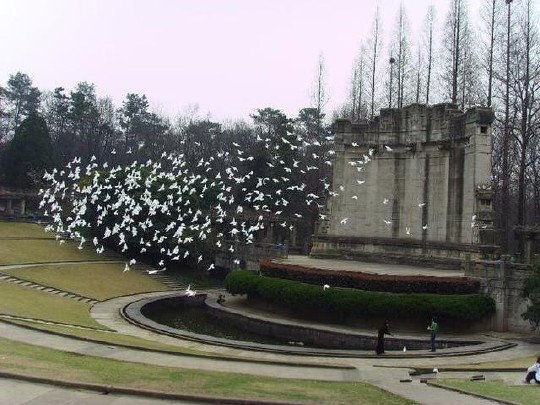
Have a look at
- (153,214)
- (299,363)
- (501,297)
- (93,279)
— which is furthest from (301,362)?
(153,214)

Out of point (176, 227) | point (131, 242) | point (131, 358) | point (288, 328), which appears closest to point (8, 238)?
point (131, 242)

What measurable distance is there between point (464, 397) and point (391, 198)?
86.1ft

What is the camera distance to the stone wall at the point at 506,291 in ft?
91.3

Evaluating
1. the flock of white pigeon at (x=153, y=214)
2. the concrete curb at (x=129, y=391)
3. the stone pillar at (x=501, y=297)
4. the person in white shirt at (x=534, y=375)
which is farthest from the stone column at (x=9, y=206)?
the person in white shirt at (x=534, y=375)

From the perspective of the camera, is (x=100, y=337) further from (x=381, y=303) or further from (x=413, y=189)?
(x=413, y=189)

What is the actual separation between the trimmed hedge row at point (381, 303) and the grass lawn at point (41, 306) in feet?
32.2

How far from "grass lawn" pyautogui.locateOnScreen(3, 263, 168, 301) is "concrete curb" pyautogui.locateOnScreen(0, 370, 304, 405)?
24982mm

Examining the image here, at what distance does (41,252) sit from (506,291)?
36.6m

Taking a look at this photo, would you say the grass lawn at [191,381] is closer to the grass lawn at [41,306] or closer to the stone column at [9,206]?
the grass lawn at [41,306]

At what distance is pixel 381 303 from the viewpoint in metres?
28.0

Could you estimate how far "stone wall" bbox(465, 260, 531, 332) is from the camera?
2783 cm

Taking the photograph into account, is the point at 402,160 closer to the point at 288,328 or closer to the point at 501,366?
the point at 288,328

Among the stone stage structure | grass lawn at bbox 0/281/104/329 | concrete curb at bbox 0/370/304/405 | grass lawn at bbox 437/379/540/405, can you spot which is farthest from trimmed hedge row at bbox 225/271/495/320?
concrete curb at bbox 0/370/304/405

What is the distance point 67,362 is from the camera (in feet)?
50.4
